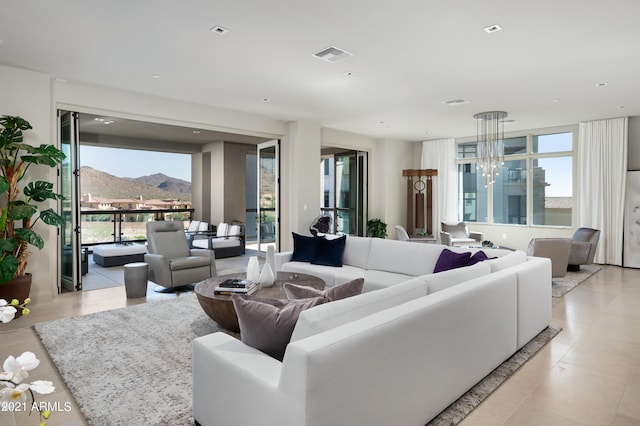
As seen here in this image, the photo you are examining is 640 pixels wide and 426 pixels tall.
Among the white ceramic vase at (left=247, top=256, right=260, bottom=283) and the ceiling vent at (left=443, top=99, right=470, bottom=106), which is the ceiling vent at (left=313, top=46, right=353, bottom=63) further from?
the ceiling vent at (left=443, top=99, right=470, bottom=106)

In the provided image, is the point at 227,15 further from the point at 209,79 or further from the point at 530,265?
the point at 530,265

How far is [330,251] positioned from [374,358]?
11.1 feet

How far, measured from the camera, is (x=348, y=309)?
1.99 metres

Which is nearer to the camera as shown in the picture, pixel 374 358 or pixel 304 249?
pixel 374 358

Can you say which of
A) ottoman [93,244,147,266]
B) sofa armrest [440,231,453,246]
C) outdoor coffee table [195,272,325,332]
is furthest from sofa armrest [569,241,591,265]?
ottoman [93,244,147,266]

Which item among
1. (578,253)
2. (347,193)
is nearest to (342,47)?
(578,253)

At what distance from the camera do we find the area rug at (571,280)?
17.7 feet

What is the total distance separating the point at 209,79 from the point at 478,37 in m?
3.16

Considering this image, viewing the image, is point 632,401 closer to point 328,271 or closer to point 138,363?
point 328,271

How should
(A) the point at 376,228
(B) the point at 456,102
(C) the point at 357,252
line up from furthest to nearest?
(A) the point at 376,228 → (B) the point at 456,102 → (C) the point at 357,252

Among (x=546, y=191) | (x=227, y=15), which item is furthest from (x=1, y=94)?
(x=546, y=191)

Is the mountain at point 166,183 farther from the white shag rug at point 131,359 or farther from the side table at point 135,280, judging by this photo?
the white shag rug at point 131,359

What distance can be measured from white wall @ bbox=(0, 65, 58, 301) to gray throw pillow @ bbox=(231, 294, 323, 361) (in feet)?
13.2

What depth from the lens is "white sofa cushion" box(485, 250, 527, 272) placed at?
3.29 metres
